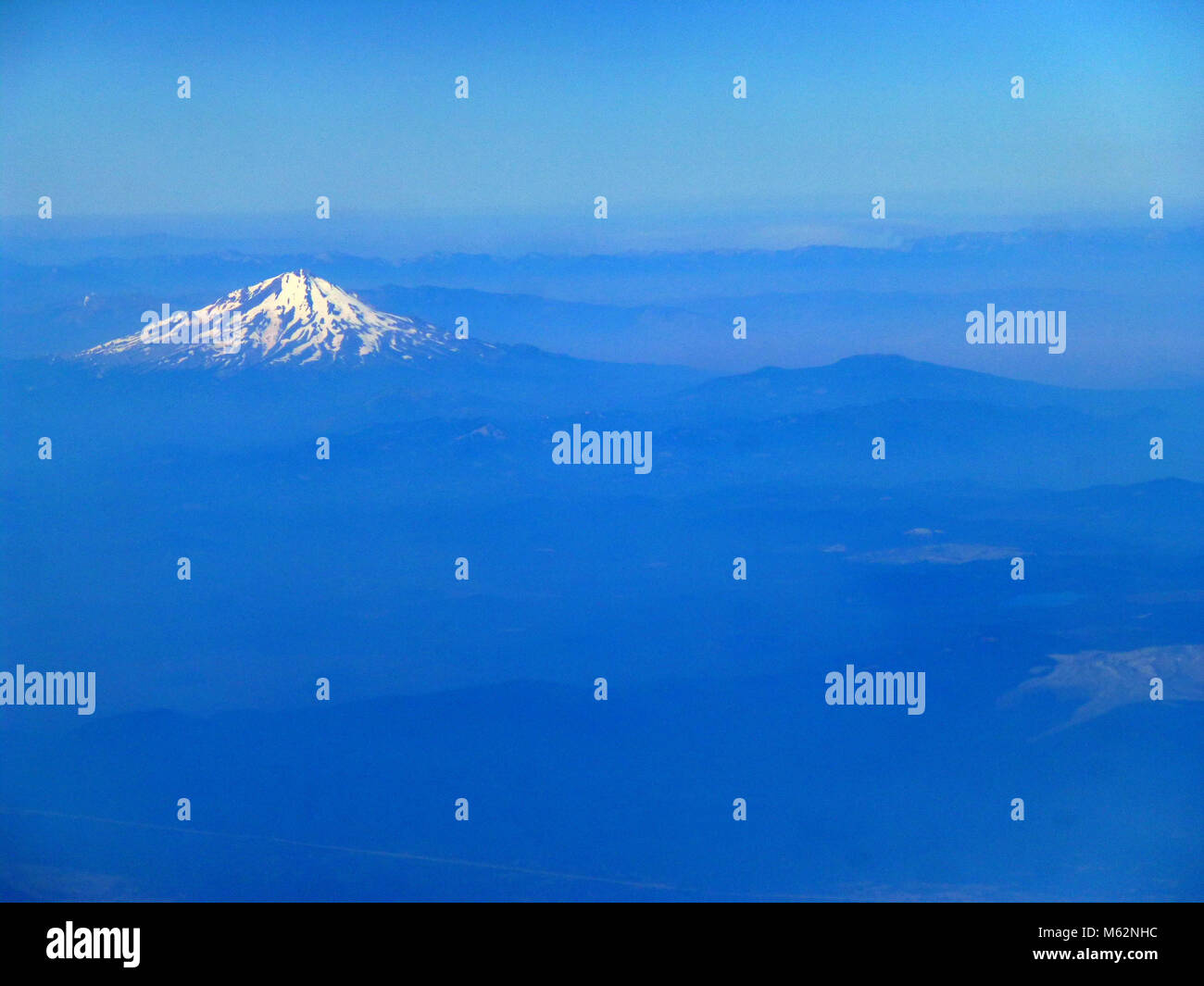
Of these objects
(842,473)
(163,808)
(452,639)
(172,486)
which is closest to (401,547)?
(452,639)
